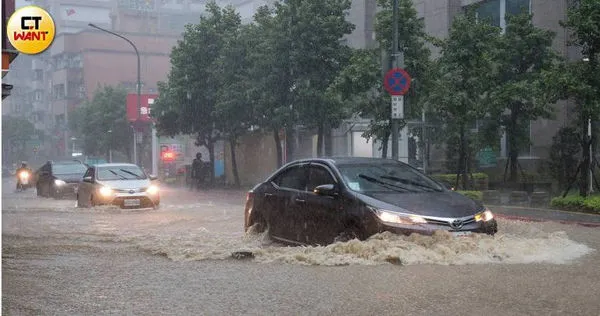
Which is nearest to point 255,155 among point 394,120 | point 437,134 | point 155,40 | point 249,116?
Result: point 249,116

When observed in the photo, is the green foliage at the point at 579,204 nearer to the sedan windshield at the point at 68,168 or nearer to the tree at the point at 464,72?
the tree at the point at 464,72

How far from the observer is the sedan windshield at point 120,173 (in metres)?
22.2

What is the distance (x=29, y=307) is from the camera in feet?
23.0

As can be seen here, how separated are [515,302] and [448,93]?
1507 centimetres

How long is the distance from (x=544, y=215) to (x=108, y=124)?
54.9 metres

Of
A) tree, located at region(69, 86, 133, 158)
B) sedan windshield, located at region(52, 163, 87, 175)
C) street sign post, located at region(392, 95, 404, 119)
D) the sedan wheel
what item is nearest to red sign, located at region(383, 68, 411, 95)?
street sign post, located at region(392, 95, 404, 119)

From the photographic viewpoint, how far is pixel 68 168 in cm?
3133

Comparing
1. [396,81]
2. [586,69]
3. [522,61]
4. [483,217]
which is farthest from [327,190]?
[522,61]

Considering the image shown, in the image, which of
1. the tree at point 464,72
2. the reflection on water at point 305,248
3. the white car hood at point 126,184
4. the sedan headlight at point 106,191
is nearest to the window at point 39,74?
the white car hood at point 126,184

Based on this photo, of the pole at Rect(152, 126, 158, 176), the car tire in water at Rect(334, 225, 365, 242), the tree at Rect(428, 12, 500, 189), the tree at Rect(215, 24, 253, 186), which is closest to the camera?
the car tire in water at Rect(334, 225, 365, 242)

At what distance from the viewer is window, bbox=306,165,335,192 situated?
1049cm

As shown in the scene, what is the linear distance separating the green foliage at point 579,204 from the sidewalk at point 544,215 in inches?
11.3

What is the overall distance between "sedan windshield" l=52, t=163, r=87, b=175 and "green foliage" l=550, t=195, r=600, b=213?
767 inches

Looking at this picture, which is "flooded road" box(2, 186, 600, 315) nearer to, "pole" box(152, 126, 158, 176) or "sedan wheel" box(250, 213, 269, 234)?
"sedan wheel" box(250, 213, 269, 234)
